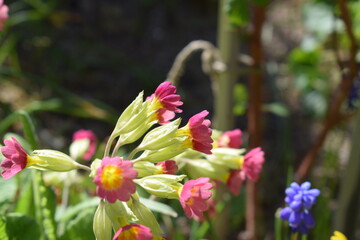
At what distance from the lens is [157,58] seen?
11.3 feet

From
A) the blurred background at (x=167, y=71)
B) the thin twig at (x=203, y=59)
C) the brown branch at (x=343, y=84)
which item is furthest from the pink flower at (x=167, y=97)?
the blurred background at (x=167, y=71)

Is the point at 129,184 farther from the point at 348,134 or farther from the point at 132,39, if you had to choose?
the point at 132,39

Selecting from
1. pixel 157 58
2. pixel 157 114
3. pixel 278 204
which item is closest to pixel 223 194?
pixel 278 204

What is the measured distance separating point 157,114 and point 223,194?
92 cm

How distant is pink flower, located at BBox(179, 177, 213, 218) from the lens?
40.3 inches

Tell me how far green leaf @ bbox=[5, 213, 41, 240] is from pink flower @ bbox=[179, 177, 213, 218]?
46 centimetres

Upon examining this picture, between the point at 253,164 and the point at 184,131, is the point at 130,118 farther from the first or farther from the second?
the point at 253,164

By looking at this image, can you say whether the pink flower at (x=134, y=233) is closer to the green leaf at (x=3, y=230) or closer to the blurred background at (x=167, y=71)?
the green leaf at (x=3, y=230)

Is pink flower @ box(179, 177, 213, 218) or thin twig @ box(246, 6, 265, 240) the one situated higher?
pink flower @ box(179, 177, 213, 218)

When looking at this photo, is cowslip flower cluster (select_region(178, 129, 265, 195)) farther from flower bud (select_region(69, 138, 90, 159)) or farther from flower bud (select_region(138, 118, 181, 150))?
flower bud (select_region(69, 138, 90, 159))

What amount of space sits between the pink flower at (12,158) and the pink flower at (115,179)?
0.17m

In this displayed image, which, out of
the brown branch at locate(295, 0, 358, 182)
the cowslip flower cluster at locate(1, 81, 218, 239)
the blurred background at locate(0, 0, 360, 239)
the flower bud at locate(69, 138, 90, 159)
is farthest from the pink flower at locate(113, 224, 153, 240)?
the blurred background at locate(0, 0, 360, 239)

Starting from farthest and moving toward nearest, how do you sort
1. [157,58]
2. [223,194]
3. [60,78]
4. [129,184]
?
1. [157,58]
2. [60,78]
3. [223,194]
4. [129,184]

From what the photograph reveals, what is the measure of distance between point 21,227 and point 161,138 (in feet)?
1.48
